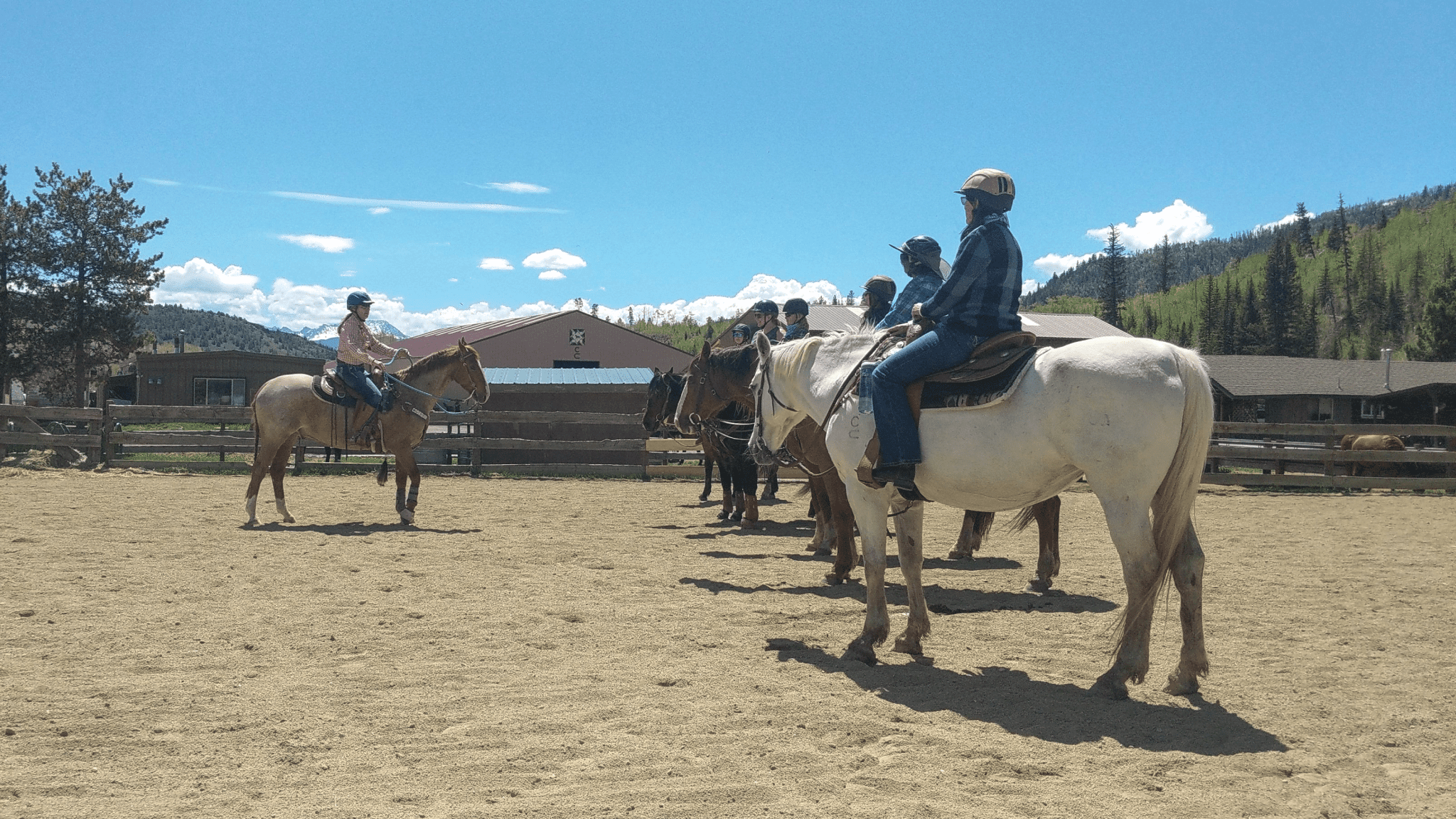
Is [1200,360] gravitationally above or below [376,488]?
above

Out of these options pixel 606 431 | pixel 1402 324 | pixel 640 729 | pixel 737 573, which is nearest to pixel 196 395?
pixel 606 431

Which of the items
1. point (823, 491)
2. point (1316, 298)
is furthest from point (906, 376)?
point (1316, 298)

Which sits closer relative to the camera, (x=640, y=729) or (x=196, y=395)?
(x=640, y=729)

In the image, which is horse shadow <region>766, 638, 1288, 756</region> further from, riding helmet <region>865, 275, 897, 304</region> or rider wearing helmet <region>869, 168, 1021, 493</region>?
riding helmet <region>865, 275, 897, 304</region>

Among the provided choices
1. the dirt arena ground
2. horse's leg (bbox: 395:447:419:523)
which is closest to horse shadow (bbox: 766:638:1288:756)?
the dirt arena ground

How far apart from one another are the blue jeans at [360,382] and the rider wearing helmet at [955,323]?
783 centimetres

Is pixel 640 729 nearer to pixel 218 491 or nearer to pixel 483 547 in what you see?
pixel 483 547

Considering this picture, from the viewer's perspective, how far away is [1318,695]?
4.49 meters

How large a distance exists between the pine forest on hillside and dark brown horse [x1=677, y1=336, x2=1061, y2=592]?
72438 millimetres

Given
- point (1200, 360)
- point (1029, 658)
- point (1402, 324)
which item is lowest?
point (1029, 658)

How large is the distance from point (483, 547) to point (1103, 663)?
6.18 metres

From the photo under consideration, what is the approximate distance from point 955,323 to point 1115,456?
3.61 ft

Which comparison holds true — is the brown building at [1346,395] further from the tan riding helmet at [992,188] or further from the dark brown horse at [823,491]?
the tan riding helmet at [992,188]

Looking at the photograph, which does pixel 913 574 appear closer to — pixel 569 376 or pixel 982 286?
pixel 982 286
